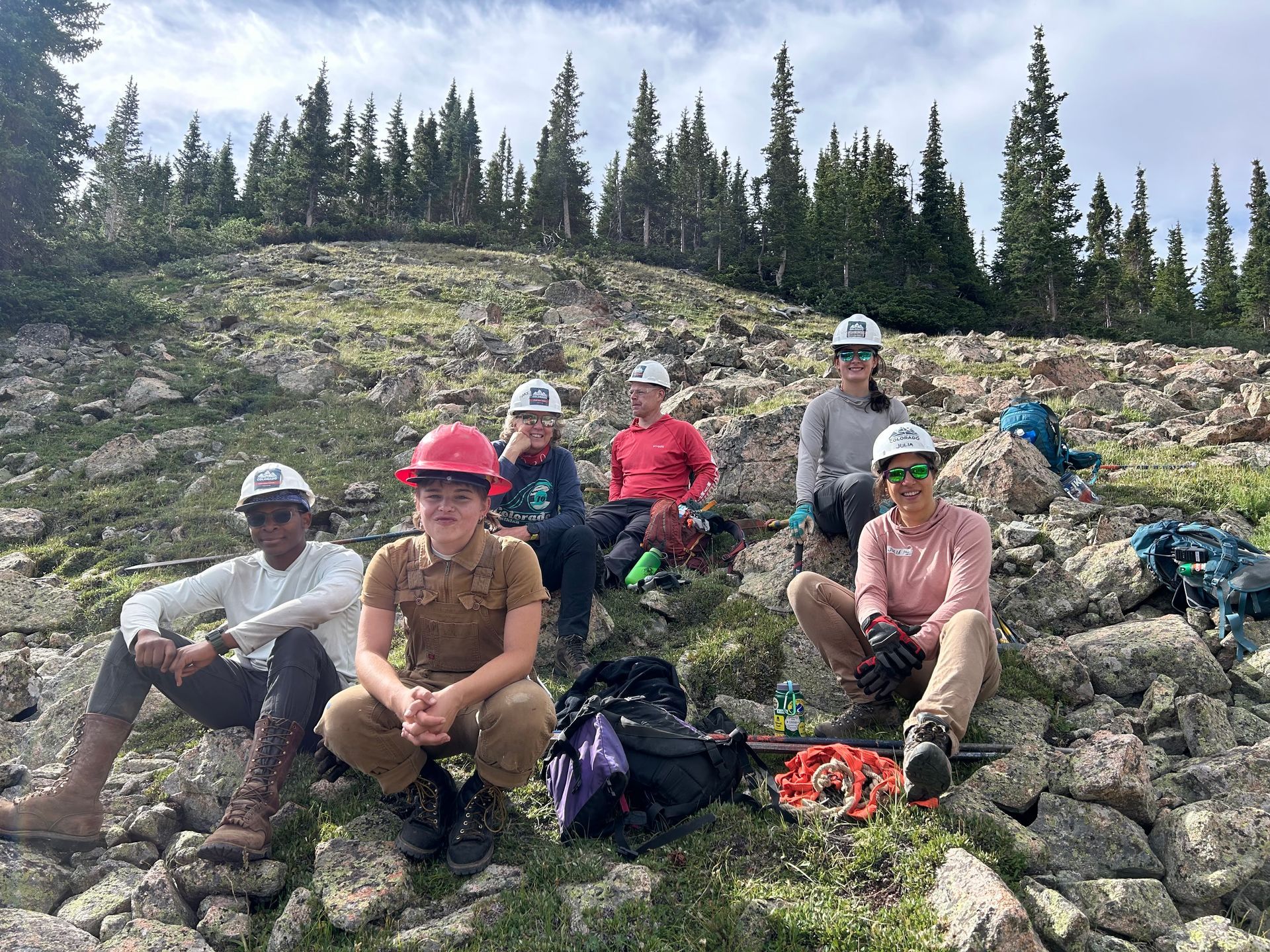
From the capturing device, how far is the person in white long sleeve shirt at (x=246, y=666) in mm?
3553

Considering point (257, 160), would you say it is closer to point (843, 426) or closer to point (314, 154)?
point (314, 154)

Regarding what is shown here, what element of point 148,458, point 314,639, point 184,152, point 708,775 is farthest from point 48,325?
point 184,152

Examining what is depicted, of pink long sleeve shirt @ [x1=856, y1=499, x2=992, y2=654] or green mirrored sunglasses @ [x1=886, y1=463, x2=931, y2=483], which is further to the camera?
green mirrored sunglasses @ [x1=886, y1=463, x2=931, y2=483]

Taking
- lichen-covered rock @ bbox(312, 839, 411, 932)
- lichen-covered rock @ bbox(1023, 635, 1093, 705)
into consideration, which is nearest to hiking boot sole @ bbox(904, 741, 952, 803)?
lichen-covered rock @ bbox(1023, 635, 1093, 705)

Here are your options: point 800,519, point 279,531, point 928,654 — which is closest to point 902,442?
point 928,654

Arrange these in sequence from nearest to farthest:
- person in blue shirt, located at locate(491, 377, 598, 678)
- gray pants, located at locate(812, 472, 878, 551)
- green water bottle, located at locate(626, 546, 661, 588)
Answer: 1. gray pants, located at locate(812, 472, 878, 551)
2. person in blue shirt, located at locate(491, 377, 598, 678)
3. green water bottle, located at locate(626, 546, 661, 588)

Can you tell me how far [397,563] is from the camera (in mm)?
3777

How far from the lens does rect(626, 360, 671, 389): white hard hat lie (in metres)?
7.80

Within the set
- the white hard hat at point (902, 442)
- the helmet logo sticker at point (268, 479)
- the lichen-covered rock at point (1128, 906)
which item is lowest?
the lichen-covered rock at point (1128, 906)

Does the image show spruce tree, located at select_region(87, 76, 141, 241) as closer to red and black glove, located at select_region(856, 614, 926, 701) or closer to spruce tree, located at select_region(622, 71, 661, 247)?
spruce tree, located at select_region(622, 71, 661, 247)

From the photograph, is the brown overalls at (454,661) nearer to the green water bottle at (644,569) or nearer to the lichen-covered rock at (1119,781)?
the lichen-covered rock at (1119,781)

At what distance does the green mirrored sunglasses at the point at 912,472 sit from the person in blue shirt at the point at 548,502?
251 cm

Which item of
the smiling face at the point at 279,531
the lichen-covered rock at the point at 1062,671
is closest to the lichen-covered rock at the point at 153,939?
the smiling face at the point at 279,531

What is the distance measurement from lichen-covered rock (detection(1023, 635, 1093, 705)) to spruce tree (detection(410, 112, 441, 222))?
201ft
